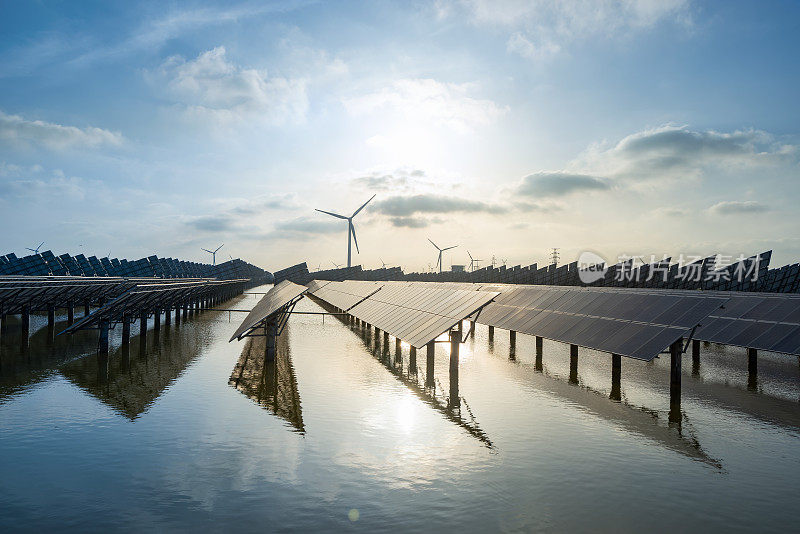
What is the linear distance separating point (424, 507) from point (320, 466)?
427 centimetres

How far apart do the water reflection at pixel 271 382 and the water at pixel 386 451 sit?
226 mm

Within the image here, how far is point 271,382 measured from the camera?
103 ft

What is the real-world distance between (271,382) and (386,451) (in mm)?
14520

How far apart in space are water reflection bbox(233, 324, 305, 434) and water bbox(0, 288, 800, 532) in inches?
8.9

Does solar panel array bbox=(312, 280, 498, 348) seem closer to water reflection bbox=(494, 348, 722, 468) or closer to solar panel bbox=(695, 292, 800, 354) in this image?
water reflection bbox=(494, 348, 722, 468)

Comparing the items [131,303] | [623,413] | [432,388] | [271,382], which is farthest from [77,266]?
[623,413]

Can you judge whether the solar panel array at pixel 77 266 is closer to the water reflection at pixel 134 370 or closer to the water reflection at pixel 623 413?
the water reflection at pixel 134 370

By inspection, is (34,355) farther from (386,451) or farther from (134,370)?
(386,451)

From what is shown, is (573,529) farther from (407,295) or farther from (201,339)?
(201,339)

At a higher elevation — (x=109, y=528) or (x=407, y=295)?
(x=407, y=295)

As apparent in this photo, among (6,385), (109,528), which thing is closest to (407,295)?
(6,385)

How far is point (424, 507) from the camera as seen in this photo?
1431 centimetres

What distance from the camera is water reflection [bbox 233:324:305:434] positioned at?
80.4 feet

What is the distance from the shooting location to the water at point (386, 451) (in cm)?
1388
